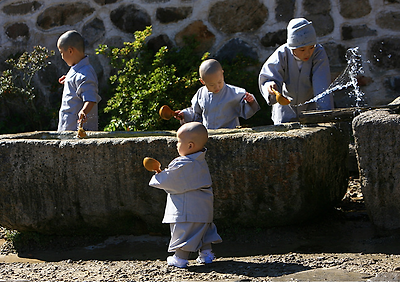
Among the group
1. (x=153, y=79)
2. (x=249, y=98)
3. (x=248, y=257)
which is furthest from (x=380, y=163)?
(x=153, y=79)

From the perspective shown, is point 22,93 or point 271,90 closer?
point 271,90

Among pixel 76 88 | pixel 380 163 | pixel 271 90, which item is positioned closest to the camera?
pixel 380 163

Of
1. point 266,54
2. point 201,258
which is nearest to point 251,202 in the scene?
point 201,258

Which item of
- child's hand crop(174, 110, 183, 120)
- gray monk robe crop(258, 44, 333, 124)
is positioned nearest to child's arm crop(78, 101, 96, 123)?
child's hand crop(174, 110, 183, 120)

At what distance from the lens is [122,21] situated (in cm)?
558

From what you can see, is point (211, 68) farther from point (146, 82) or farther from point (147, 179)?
point (146, 82)

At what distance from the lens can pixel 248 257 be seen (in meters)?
2.99

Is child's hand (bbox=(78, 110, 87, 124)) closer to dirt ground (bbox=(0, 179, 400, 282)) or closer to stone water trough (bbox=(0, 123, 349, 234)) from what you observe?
stone water trough (bbox=(0, 123, 349, 234))

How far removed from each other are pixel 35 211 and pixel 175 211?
1.20 meters

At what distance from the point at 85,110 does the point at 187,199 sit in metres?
1.54

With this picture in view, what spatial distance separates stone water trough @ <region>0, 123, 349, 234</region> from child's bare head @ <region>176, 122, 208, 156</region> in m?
0.40

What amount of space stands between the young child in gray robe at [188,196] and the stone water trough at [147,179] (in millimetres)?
416

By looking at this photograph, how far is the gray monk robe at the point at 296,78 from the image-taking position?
12.2 feet

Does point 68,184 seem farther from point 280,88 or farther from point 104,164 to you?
point 280,88
